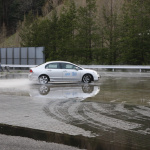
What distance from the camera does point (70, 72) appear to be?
2184 cm

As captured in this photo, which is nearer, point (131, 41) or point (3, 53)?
point (131, 41)

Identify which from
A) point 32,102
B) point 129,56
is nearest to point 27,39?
point 129,56

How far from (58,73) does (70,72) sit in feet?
2.56

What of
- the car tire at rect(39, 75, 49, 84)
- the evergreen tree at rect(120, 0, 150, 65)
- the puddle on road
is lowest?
the puddle on road

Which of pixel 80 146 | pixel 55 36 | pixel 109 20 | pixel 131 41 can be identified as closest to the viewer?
pixel 80 146

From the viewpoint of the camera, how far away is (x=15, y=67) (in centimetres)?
5103

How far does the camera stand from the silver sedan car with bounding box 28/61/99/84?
2183 cm

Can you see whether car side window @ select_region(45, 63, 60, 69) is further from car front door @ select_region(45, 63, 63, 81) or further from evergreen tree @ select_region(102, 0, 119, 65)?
evergreen tree @ select_region(102, 0, 119, 65)

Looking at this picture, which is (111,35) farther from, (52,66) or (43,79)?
(43,79)

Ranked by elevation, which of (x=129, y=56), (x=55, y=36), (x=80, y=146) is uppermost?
(x=55, y=36)

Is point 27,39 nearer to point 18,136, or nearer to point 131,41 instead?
point 131,41

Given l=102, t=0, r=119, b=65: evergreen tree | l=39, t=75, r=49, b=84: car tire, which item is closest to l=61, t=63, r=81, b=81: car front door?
l=39, t=75, r=49, b=84: car tire

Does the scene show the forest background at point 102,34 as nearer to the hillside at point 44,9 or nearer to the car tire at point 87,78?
the hillside at point 44,9

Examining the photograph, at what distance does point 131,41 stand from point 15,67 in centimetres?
1769
